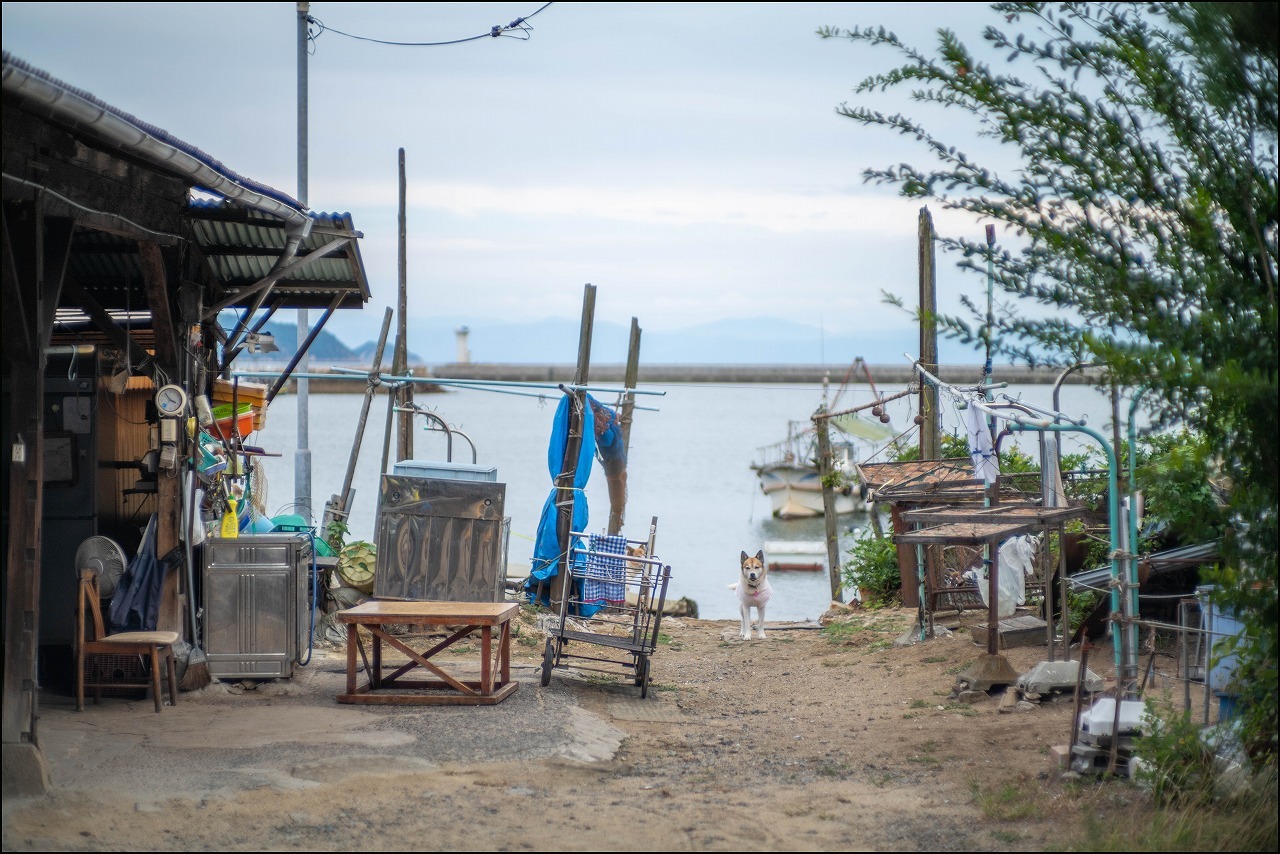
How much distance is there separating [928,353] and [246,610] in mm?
9143

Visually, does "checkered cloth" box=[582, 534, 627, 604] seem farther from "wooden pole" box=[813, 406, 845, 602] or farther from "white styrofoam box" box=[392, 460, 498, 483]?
"wooden pole" box=[813, 406, 845, 602]

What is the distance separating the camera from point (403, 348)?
16.1 metres

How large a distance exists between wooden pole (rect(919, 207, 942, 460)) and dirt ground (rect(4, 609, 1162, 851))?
5348 millimetres

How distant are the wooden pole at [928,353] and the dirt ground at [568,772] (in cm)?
535

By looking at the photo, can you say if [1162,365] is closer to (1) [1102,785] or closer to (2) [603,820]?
(1) [1102,785]

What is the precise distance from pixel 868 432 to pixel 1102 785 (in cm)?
2538

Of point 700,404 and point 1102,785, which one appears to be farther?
point 700,404

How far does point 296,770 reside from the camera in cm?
647

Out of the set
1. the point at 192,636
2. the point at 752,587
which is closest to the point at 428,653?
the point at 192,636

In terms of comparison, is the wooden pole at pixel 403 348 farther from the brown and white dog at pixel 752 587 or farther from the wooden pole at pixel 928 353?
the wooden pole at pixel 928 353

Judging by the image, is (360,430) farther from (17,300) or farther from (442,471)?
(17,300)

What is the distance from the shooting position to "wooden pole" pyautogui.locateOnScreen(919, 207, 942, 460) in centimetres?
1494

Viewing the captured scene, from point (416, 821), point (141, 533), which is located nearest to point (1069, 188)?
point (416, 821)

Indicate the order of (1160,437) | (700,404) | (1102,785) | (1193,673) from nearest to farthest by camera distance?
(1102,785) < (1193,673) < (1160,437) < (700,404)
